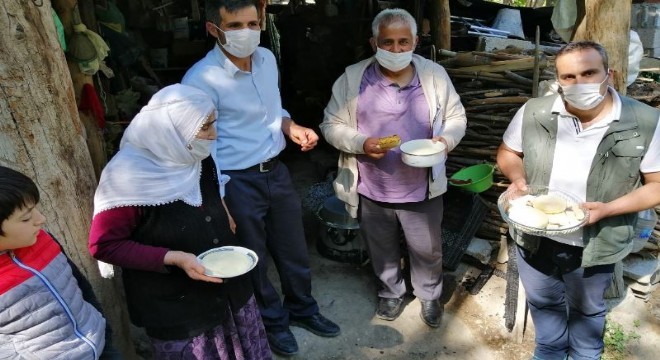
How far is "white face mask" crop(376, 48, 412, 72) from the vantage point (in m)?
3.04

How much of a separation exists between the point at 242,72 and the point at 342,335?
2019 millimetres

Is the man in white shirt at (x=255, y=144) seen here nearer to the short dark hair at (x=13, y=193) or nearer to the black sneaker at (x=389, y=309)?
the black sneaker at (x=389, y=309)

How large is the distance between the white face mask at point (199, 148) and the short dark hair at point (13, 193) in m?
0.63

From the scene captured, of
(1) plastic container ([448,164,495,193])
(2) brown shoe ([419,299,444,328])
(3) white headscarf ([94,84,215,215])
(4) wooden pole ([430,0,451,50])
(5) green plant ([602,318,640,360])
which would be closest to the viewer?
(3) white headscarf ([94,84,215,215])

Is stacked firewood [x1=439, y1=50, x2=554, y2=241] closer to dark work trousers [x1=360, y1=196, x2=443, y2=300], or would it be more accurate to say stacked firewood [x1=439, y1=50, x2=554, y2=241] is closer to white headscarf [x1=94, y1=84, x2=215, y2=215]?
dark work trousers [x1=360, y1=196, x2=443, y2=300]

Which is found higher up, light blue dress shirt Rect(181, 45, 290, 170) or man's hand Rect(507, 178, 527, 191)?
light blue dress shirt Rect(181, 45, 290, 170)

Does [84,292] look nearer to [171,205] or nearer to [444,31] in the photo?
[171,205]

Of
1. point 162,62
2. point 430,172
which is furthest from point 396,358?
point 162,62

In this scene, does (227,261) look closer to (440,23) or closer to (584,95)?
(584,95)

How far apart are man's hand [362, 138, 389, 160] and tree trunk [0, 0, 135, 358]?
1.55 m

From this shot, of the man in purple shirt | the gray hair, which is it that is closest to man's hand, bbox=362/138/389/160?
the man in purple shirt

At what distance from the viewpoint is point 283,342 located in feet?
11.0

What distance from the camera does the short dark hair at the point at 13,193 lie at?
61.7 inches

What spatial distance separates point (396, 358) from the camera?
3.46 m
